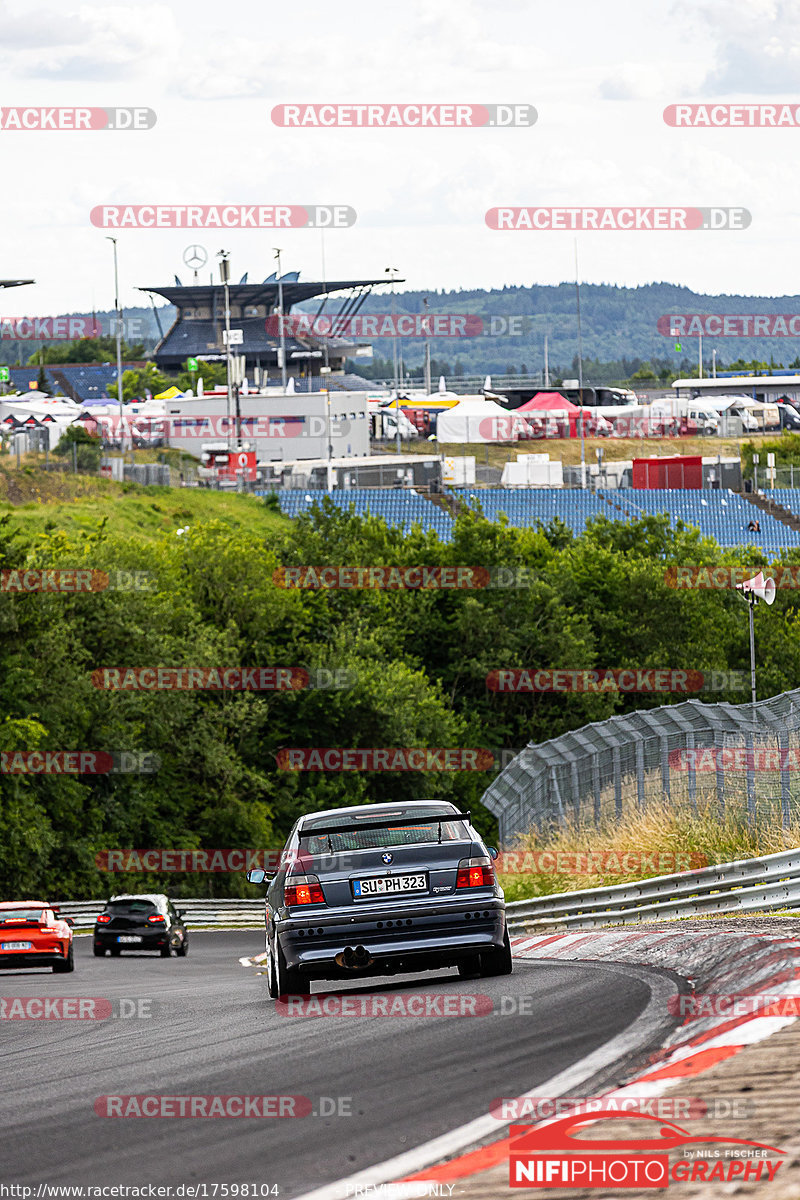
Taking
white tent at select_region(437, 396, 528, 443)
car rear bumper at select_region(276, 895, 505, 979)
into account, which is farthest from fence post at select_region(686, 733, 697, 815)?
white tent at select_region(437, 396, 528, 443)

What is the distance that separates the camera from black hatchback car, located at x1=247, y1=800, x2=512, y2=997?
447 inches

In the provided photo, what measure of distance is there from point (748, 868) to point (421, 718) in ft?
135

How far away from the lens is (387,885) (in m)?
11.4

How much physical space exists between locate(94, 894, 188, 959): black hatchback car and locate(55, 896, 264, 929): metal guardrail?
1154cm

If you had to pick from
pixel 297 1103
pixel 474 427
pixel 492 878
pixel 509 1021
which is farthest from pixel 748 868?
pixel 474 427

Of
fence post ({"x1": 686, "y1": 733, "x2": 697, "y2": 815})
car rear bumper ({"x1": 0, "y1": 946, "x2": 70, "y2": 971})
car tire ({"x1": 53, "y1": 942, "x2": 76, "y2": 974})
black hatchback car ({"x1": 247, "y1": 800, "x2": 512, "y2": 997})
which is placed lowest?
car tire ({"x1": 53, "y1": 942, "x2": 76, "y2": 974})

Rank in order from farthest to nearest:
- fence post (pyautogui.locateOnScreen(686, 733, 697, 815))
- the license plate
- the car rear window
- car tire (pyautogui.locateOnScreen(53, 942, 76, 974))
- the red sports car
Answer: car tire (pyautogui.locateOnScreen(53, 942, 76, 974)), the red sports car, fence post (pyautogui.locateOnScreen(686, 733, 697, 815)), the car rear window, the license plate

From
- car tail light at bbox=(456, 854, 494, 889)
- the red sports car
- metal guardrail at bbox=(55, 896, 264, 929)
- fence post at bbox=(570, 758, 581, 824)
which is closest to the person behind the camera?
car tail light at bbox=(456, 854, 494, 889)

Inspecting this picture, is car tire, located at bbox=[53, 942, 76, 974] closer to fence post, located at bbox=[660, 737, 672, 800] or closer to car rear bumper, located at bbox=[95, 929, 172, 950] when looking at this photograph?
car rear bumper, located at bbox=[95, 929, 172, 950]

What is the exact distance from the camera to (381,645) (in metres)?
62.9

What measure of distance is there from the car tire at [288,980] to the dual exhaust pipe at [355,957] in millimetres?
421

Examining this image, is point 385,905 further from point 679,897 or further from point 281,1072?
point 679,897

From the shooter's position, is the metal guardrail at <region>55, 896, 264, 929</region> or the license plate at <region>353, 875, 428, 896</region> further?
the metal guardrail at <region>55, 896, 264, 929</region>

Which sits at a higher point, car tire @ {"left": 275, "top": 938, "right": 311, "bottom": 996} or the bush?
the bush
